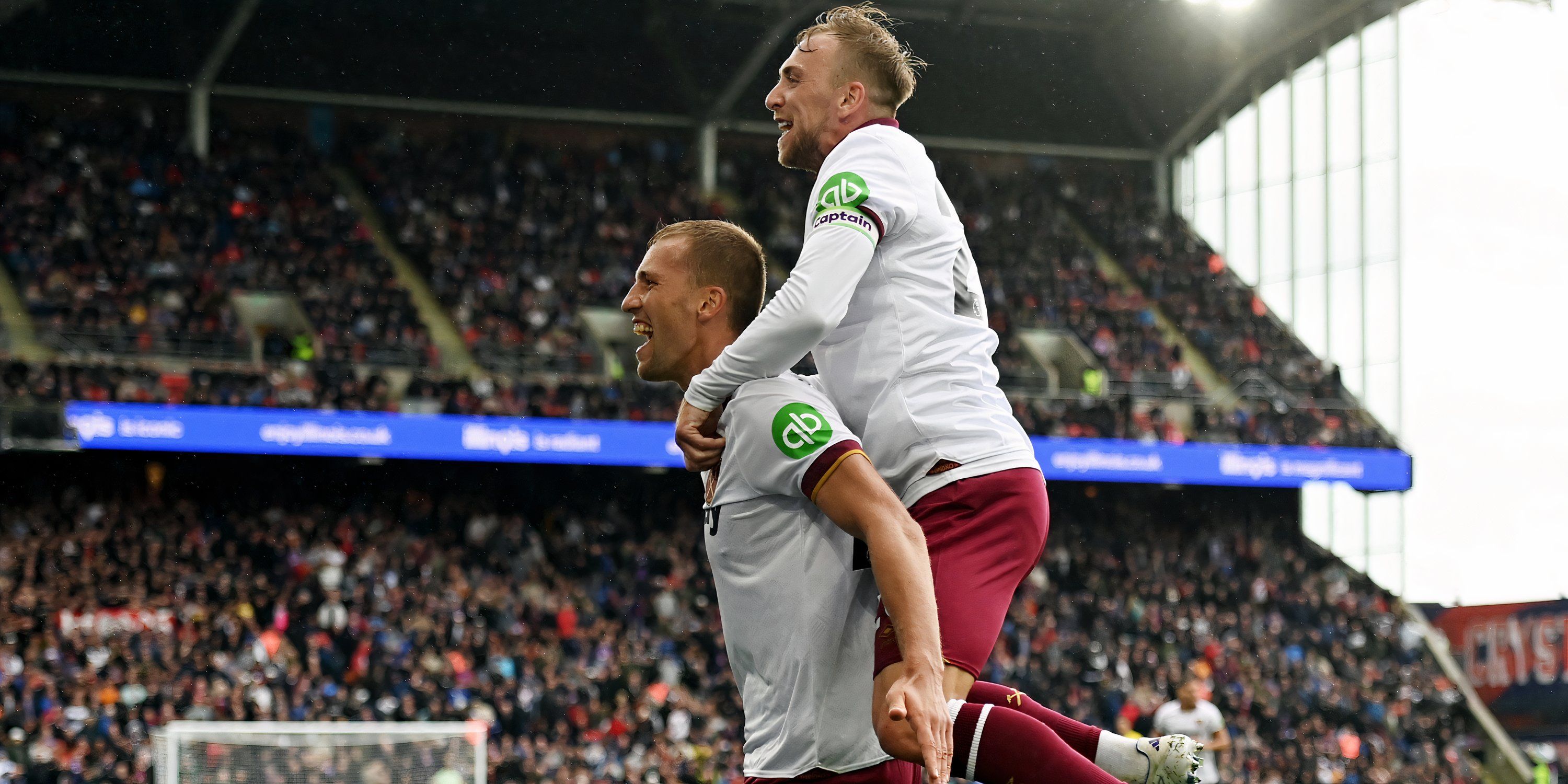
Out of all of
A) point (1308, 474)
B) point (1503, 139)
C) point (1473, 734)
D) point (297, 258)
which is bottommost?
point (1473, 734)

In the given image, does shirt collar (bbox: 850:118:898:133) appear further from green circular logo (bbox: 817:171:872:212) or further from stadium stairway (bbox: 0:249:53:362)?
stadium stairway (bbox: 0:249:53:362)

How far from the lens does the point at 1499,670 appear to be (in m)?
25.0

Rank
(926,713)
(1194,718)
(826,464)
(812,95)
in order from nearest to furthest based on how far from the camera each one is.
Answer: (926,713)
(826,464)
(812,95)
(1194,718)

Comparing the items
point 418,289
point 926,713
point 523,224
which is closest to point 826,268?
point 926,713

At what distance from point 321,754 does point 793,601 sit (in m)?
9.66

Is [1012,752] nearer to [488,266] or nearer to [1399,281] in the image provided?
[488,266]

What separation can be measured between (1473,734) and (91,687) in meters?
19.8

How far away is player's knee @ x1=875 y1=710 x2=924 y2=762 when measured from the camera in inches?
102

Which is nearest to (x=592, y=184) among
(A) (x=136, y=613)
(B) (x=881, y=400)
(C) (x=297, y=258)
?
(C) (x=297, y=258)

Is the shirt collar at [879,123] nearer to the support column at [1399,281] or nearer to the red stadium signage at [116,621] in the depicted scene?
the red stadium signage at [116,621]

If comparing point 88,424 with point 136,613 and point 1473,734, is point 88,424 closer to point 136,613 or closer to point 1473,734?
point 136,613

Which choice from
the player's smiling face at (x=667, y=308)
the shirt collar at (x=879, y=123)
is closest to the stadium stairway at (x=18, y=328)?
the shirt collar at (x=879, y=123)

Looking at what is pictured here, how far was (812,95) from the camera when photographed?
3549mm

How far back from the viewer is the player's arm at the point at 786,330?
9.73 feet
